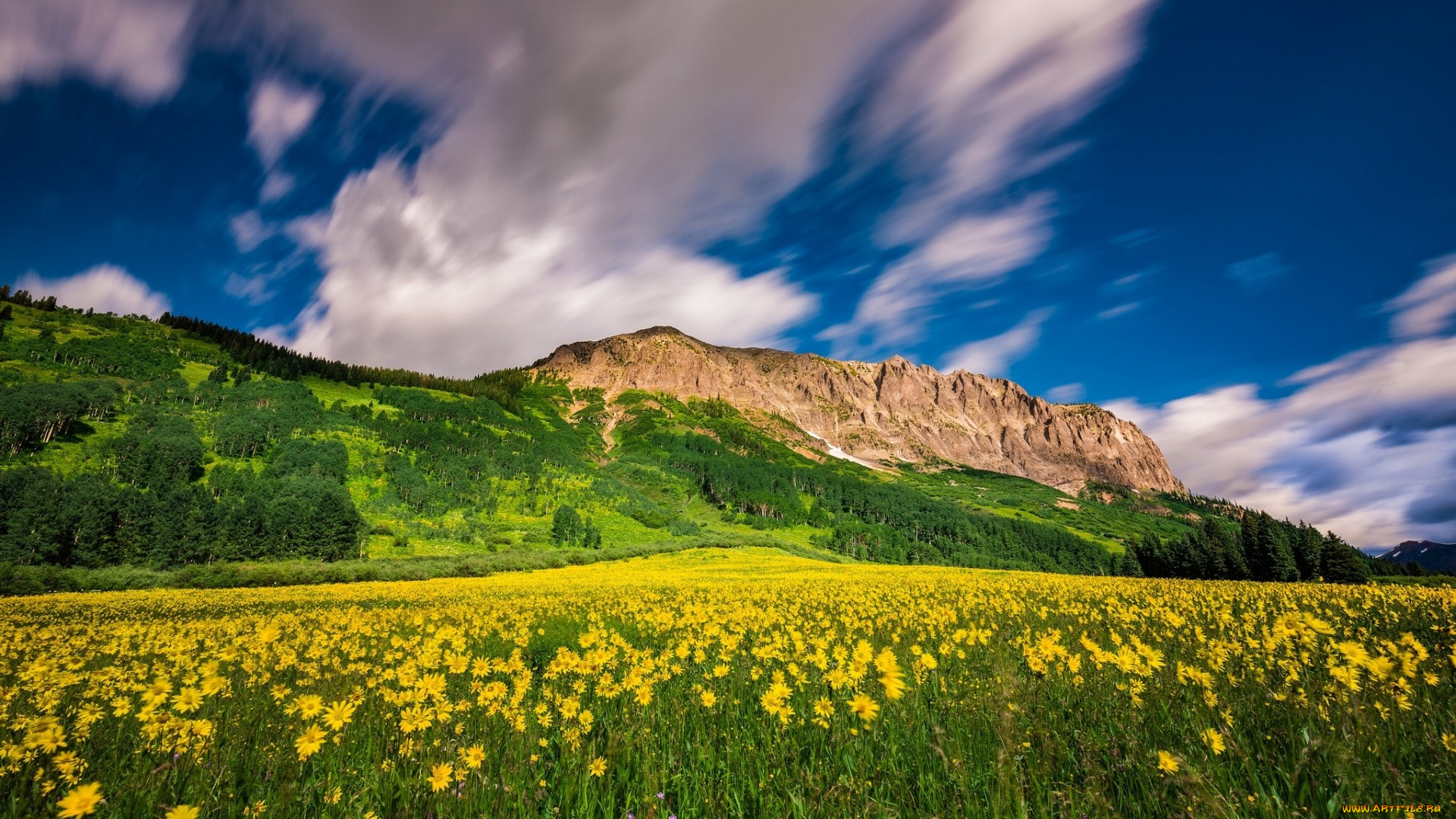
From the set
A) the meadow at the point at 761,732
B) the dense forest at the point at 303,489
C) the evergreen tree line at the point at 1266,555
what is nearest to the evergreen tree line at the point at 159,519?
the dense forest at the point at 303,489

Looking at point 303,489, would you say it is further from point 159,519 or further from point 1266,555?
point 1266,555

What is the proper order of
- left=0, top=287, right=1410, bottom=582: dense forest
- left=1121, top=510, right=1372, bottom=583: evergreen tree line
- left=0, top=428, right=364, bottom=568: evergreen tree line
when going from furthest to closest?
left=0, top=287, right=1410, bottom=582: dense forest < left=0, top=428, right=364, bottom=568: evergreen tree line < left=1121, top=510, right=1372, bottom=583: evergreen tree line

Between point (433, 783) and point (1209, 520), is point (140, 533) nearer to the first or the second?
point (433, 783)

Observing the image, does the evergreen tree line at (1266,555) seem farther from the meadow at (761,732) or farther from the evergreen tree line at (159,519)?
the evergreen tree line at (159,519)

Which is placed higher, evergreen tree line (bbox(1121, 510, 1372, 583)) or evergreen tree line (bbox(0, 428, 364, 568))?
evergreen tree line (bbox(1121, 510, 1372, 583))

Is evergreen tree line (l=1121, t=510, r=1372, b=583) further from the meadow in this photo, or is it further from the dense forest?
the meadow

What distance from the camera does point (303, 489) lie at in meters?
105

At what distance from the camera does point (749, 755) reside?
446cm

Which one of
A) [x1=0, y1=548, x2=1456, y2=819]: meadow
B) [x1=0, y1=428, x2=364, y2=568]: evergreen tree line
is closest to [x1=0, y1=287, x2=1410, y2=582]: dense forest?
[x1=0, y1=428, x2=364, y2=568]: evergreen tree line

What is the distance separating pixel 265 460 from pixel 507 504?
55.3 meters

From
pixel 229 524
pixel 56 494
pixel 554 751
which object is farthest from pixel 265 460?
pixel 554 751

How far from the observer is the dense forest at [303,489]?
7962cm

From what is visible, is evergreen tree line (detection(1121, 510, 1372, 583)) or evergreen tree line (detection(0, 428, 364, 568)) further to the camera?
evergreen tree line (detection(0, 428, 364, 568))

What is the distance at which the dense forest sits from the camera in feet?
261
